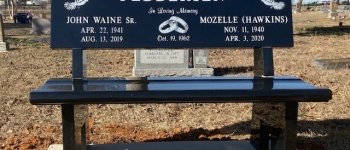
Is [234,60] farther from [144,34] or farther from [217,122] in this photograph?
[144,34]

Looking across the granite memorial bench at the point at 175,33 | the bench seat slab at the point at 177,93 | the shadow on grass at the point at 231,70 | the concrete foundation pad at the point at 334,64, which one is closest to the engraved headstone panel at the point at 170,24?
the granite memorial bench at the point at 175,33

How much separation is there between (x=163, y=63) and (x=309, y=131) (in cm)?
405

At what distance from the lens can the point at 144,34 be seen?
3291mm

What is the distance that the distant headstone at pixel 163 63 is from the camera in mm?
8070

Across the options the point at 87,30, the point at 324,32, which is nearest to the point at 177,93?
the point at 87,30

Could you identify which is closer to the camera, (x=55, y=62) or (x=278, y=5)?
(x=278, y=5)

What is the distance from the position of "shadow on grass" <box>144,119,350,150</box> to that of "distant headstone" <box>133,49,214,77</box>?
3.33 m

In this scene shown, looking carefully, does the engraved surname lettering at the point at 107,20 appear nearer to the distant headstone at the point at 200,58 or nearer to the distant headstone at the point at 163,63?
the distant headstone at the point at 163,63

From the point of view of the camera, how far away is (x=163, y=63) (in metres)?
8.16

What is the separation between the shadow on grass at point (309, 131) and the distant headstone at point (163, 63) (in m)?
3.33

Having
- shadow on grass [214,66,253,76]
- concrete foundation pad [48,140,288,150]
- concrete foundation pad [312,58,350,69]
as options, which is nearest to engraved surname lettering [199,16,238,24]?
concrete foundation pad [48,140,288,150]

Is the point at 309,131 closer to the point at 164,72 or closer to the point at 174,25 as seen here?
the point at 174,25

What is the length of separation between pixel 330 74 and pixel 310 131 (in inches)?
149

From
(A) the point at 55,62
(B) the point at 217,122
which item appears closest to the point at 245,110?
(B) the point at 217,122
